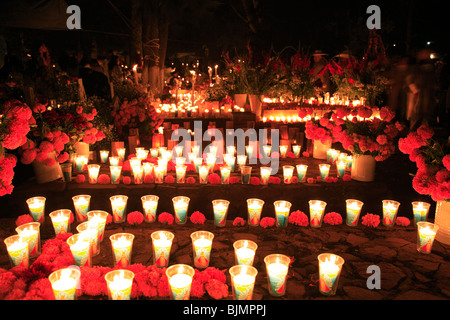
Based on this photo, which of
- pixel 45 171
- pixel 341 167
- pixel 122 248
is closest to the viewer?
pixel 122 248

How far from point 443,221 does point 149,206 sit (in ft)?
9.92

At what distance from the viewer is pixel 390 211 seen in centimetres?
402

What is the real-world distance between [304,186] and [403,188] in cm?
212

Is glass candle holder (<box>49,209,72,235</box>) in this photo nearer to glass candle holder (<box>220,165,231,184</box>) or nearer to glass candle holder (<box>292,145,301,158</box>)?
glass candle holder (<box>220,165,231,184</box>)

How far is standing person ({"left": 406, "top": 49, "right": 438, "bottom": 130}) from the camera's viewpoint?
8.51 metres

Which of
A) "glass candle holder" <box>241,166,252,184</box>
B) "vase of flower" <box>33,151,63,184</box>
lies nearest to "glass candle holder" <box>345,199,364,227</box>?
"glass candle holder" <box>241,166,252,184</box>

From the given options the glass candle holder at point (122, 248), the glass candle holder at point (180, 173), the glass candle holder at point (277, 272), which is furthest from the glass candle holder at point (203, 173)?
the glass candle holder at point (277, 272)

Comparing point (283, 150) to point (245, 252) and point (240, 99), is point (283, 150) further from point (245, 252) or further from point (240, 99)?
point (245, 252)

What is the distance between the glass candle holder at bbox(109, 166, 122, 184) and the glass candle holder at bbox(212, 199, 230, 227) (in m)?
1.48

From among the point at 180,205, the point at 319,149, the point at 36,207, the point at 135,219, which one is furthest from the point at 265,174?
the point at 36,207

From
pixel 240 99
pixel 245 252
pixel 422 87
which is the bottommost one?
pixel 245 252

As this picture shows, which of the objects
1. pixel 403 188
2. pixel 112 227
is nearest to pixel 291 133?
pixel 403 188

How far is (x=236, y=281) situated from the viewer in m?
2.51

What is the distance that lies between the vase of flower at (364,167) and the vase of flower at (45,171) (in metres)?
3.85
